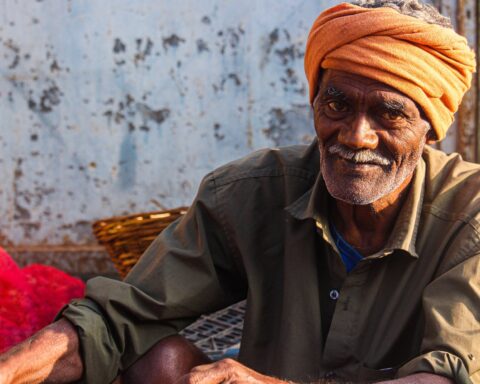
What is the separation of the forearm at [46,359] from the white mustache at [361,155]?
3.36 ft

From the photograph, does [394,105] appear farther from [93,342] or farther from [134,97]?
[134,97]

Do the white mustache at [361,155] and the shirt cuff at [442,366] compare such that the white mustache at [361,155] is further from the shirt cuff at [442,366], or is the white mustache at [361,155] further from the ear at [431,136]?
the shirt cuff at [442,366]

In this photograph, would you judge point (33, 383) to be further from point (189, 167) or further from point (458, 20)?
point (458, 20)

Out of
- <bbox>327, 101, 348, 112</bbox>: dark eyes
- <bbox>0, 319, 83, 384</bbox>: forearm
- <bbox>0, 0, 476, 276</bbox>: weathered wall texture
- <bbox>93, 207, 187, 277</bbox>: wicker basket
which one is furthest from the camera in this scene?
<bbox>0, 0, 476, 276</bbox>: weathered wall texture

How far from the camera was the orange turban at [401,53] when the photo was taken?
271 centimetres

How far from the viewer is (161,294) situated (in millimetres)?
3023

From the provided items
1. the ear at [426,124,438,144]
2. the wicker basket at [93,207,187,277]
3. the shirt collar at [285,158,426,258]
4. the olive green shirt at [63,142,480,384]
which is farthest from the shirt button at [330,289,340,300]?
the wicker basket at [93,207,187,277]

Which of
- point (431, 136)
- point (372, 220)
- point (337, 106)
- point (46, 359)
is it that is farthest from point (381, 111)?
point (46, 359)

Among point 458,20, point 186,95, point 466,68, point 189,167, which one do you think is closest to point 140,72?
point 186,95

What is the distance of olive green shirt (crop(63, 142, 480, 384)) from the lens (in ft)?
8.92

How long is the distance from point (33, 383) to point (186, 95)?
9.99ft

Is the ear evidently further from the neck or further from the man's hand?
the man's hand

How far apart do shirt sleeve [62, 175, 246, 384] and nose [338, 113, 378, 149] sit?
59 centimetres

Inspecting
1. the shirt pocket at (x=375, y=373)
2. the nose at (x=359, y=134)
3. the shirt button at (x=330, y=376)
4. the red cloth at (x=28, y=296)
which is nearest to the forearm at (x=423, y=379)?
the shirt pocket at (x=375, y=373)
